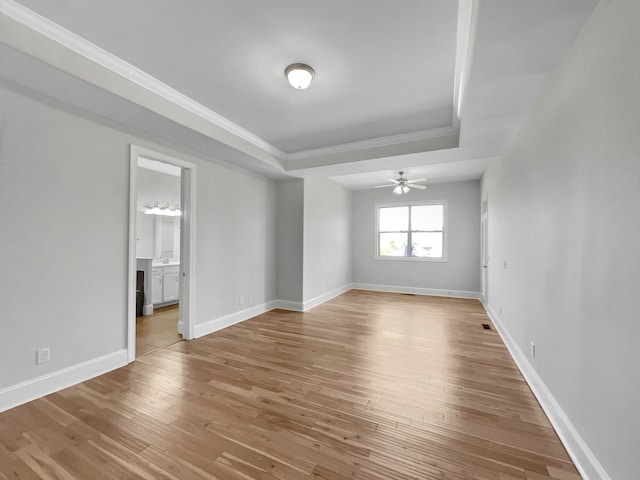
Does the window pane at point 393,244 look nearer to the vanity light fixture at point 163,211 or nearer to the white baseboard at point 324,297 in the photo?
the white baseboard at point 324,297

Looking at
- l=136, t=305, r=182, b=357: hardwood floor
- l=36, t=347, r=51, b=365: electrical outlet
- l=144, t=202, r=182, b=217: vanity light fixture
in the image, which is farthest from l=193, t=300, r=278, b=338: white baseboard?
l=144, t=202, r=182, b=217: vanity light fixture

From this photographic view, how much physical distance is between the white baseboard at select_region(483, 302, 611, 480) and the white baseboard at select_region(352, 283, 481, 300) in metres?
3.73

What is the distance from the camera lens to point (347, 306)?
19.1 feet

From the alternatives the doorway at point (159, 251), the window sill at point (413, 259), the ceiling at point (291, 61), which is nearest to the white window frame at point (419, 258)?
the window sill at point (413, 259)

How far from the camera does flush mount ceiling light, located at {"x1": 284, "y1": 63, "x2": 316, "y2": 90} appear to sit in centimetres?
246

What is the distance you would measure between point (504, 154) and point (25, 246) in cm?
536

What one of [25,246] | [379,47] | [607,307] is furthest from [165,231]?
[607,307]

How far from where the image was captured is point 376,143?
164 inches

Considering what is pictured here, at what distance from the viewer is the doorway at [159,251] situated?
3.12 m

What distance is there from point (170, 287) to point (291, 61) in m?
4.77

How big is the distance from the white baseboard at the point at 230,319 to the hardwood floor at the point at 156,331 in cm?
28

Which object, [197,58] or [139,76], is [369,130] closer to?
[197,58]

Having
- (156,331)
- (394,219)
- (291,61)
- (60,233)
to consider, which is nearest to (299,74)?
(291,61)

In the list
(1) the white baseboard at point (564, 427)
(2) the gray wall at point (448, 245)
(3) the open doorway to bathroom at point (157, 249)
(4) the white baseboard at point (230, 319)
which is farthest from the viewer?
(2) the gray wall at point (448, 245)
